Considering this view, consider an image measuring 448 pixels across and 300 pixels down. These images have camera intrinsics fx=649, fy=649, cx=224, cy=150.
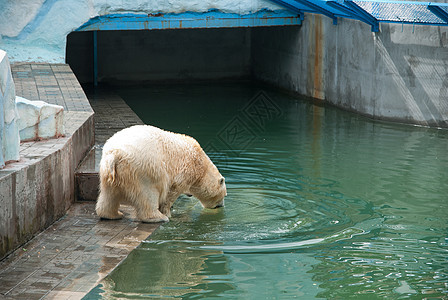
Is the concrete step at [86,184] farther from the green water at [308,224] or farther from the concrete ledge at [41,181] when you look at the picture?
the green water at [308,224]

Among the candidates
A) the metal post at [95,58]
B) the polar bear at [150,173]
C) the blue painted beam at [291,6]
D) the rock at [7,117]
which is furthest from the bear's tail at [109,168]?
the metal post at [95,58]

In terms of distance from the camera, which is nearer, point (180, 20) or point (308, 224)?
point (308, 224)

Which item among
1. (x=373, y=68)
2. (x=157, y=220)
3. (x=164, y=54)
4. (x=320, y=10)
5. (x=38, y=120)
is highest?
(x=320, y=10)

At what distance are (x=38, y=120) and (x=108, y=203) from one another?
4.21 feet

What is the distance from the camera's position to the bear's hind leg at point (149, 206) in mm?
6496

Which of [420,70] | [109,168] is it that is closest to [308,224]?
[109,168]

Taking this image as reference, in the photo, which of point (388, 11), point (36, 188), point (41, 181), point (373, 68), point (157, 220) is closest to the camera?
point (36, 188)

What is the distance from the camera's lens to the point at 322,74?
15.5 metres

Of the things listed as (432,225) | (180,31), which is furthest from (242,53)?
(432,225)

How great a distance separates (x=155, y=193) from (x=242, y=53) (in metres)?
14.1

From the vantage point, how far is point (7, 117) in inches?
227

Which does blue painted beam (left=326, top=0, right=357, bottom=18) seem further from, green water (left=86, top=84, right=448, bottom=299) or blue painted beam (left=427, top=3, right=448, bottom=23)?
green water (left=86, top=84, right=448, bottom=299)

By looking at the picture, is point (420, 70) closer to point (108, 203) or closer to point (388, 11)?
point (388, 11)

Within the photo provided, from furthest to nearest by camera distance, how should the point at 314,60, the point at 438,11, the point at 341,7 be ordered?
the point at 314,60
the point at 341,7
the point at 438,11
